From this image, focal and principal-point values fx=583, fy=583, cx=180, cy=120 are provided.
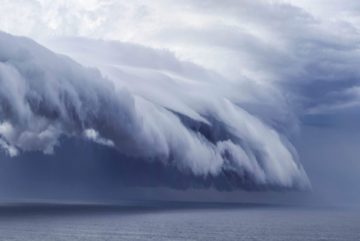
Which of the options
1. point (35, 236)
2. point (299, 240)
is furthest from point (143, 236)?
point (299, 240)

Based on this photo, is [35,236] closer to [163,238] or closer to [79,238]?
[79,238]

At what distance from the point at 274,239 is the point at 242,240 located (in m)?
12.4

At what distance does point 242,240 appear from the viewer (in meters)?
192

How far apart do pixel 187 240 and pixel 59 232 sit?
43.7m

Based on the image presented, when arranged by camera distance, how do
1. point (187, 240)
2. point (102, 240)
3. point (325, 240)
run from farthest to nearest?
point (325, 240), point (187, 240), point (102, 240)

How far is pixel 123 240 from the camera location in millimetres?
179000

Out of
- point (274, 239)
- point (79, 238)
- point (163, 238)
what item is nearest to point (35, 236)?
point (79, 238)

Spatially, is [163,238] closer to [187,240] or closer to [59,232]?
[187,240]

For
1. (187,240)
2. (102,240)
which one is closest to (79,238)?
(102,240)

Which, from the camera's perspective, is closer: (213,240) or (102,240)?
(102,240)

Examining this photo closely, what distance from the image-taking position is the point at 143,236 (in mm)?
196625

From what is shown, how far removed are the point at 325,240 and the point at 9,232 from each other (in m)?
106

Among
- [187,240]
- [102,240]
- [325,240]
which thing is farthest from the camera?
[325,240]

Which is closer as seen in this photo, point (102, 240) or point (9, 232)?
point (102, 240)
